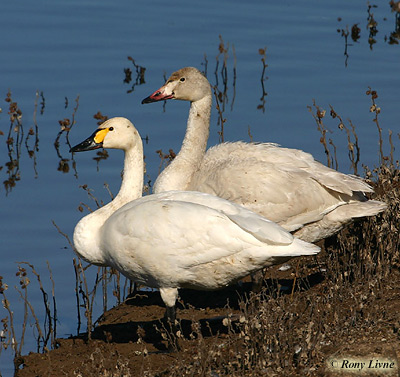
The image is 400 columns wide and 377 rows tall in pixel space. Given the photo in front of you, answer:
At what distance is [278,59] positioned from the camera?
545 inches

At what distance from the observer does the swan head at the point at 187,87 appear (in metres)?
9.10

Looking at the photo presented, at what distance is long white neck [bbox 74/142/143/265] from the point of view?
7078 millimetres

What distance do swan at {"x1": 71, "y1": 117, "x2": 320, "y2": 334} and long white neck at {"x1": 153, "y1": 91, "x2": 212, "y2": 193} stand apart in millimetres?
1428

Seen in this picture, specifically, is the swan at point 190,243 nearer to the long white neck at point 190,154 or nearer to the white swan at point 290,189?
the white swan at point 290,189

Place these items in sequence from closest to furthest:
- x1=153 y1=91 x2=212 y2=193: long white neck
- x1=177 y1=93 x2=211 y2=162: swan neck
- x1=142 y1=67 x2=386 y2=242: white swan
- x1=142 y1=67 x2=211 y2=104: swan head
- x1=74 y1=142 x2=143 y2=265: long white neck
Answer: x1=74 y1=142 x2=143 y2=265: long white neck < x1=142 y1=67 x2=386 y2=242: white swan < x1=153 y1=91 x2=212 y2=193: long white neck < x1=177 y1=93 x2=211 y2=162: swan neck < x1=142 y1=67 x2=211 y2=104: swan head

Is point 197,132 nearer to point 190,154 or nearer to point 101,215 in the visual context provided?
point 190,154

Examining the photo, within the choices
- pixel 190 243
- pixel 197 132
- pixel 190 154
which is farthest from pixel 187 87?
pixel 190 243

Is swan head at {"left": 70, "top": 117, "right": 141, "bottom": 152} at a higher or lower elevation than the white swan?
higher

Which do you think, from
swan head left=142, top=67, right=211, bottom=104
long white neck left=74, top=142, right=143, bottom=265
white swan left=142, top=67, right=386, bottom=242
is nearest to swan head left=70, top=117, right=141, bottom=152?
long white neck left=74, top=142, right=143, bottom=265

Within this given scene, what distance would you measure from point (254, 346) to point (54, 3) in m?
11.1

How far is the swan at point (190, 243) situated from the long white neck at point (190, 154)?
1.43 m

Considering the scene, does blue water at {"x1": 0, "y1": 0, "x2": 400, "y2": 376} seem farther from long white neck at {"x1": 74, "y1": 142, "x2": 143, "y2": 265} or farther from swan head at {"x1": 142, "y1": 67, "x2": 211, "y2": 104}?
swan head at {"x1": 142, "y1": 67, "x2": 211, "y2": 104}

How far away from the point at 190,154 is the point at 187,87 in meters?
0.77

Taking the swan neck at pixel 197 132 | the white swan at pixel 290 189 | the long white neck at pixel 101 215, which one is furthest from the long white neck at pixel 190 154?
the long white neck at pixel 101 215
